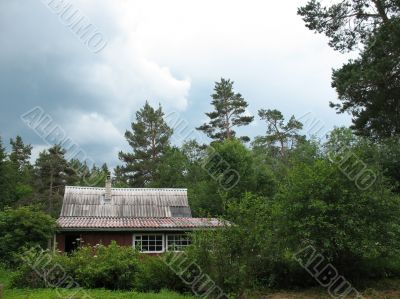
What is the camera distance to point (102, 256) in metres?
14.7

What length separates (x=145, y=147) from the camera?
4972 centimetres

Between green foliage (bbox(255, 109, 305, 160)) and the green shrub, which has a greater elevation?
green foliage (bbox(255, 109, 305, 160))

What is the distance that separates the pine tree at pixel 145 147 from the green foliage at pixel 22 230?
86.8 feet

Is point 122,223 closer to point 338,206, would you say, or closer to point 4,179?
point 338,206

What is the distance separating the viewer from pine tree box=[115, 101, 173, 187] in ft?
159

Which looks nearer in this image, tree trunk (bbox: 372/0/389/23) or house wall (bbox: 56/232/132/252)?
tree trunk (bbox: 372/0/389/23)

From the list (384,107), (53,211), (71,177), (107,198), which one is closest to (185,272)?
(384,107)

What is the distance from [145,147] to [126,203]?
2265cm

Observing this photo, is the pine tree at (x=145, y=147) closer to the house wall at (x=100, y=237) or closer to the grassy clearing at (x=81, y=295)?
the house wall at (x=100, y=237)

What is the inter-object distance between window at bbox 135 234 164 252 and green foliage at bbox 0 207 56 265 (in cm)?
444

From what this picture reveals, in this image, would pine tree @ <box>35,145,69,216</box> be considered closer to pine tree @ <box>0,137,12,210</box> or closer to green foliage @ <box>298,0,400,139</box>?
pine tree @ <box>0,137,12,210</box>

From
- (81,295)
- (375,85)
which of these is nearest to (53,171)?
(81,295)

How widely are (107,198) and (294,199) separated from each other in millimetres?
15665

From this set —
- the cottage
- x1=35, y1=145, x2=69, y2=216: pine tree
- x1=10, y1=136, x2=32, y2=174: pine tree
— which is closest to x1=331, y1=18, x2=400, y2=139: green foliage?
the cottage
